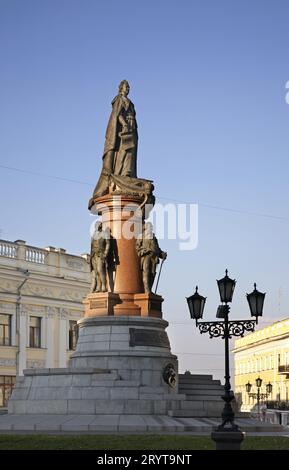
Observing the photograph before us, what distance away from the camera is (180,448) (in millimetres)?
19078

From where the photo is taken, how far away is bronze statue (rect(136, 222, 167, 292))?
106 ft

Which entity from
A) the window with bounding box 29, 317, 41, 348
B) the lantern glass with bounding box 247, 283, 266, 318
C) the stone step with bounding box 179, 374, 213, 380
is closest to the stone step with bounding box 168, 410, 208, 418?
the stone step with bounding box 179, 374, 213, 380

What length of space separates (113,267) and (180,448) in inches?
555

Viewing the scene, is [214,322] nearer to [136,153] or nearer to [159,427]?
[159,427]

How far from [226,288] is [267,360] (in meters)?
76.1

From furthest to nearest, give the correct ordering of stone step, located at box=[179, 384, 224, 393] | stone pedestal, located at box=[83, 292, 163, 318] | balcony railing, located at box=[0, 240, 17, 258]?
balcony railing, located at box=[0, 240, 17, 258] < stone pedestal, located at box=[83, 292, 163, 318] < stone step, located at box=[179, 384, 224, 393]

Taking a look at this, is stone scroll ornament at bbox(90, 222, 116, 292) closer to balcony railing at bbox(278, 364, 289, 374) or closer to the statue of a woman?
the statue of a woman

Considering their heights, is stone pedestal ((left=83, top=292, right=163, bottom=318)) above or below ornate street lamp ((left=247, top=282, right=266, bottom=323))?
above

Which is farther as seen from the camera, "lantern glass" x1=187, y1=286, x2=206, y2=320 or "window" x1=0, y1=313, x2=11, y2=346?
"window" x1=0, y1=313, x2=11, y2=346

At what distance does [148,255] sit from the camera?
106ft

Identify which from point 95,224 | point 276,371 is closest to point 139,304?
point 95,224

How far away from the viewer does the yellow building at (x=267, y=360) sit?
288 feet

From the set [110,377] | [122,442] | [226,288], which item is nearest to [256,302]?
[226,288]

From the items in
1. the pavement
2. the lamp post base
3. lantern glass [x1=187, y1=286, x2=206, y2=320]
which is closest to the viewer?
the lamp post base
